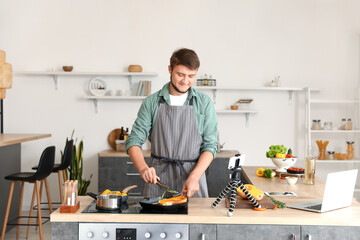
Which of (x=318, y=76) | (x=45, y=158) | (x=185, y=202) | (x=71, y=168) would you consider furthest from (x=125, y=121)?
(x=185, y=202)

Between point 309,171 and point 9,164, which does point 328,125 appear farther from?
point 9,164

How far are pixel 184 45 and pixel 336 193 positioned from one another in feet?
13.6

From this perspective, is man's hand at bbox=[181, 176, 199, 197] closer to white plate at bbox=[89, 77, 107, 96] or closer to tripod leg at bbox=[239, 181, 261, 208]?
tripod leg at bbox=[239, 181, 261, 208]

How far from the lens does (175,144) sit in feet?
9.43

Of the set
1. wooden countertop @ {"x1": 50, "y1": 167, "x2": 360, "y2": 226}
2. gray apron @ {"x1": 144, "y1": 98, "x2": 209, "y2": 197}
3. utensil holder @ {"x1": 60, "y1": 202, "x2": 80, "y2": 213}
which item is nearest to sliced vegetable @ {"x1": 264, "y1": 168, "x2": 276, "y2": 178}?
gray apron @ {"x1": 144, "y1": 98, "x2": 209, "y2": 197}

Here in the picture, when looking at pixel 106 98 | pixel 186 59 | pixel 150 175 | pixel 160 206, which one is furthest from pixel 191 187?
pixel 106 98

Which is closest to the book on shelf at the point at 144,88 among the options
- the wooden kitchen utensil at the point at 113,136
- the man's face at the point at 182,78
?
the wooden kitchen utensil at the point at 113,136

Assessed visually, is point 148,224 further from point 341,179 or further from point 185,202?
point 341,179

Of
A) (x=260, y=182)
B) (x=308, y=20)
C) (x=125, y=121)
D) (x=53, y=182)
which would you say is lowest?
(x=53, y=182)

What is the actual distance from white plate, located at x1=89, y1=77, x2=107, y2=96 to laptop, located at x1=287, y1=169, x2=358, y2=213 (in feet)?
13.3

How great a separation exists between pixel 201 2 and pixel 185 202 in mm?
4344

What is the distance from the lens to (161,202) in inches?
86.2

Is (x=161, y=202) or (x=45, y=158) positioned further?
(x=45, y=158)

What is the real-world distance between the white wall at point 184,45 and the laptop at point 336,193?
12.3 feet
